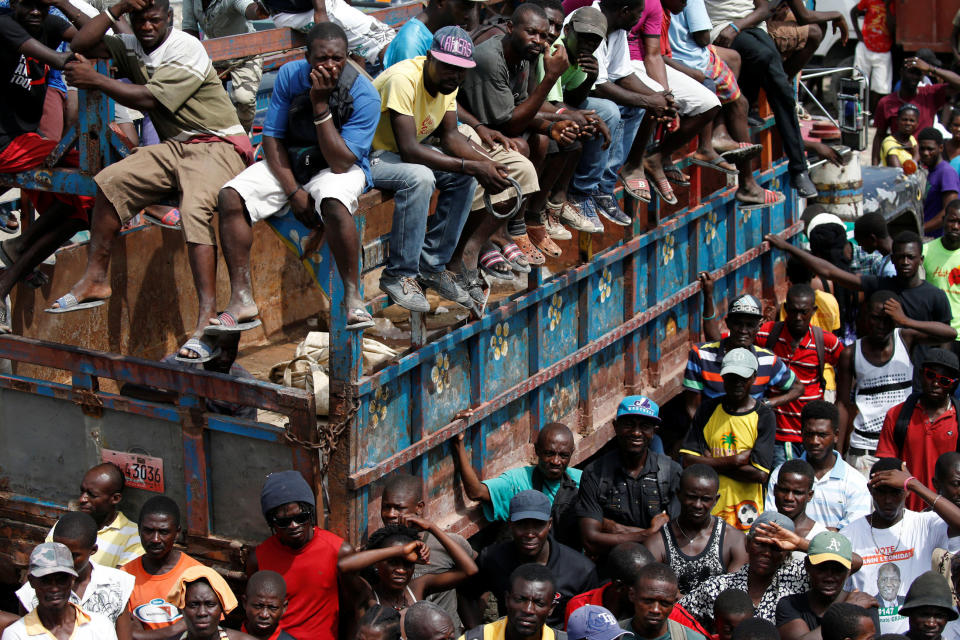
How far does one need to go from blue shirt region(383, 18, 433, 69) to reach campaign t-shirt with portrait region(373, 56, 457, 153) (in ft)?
0.85

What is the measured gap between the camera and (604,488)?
265 inches

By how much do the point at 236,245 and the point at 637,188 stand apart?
283 centimetres

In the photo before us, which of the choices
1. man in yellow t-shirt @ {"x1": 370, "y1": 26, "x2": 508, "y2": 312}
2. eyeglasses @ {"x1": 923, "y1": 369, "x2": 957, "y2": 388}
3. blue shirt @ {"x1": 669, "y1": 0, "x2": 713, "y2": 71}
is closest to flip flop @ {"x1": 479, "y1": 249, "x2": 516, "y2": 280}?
man in yellow t-shirt @ {"x1": 370, "y1": 26, "x2": 508, "y2": 312}

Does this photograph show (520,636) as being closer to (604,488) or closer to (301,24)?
(604,488)

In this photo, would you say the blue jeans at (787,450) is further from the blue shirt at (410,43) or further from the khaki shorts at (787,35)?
the khaki shorts at (787,35)

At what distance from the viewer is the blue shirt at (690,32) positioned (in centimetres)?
859

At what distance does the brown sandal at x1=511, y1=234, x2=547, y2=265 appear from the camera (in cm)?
695

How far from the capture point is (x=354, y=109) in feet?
19.7

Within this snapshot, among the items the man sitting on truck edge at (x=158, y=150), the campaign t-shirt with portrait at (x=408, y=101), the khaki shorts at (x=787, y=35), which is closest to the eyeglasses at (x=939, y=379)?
the campaign t-shirt with portrait at (x=408, y=101)

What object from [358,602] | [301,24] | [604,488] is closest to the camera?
[358,602]

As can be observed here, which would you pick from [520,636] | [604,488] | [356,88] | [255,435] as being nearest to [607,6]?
[356,88]

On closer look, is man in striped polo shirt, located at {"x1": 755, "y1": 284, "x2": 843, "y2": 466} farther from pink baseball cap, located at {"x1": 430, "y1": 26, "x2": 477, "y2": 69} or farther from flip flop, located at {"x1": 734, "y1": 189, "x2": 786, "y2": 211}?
pink baseball cap, located at {"x1": 430, "y1": 26, "x2": 477, "y2": 69}

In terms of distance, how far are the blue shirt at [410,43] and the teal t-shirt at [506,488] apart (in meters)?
2.08

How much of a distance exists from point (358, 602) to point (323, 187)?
175 cm
